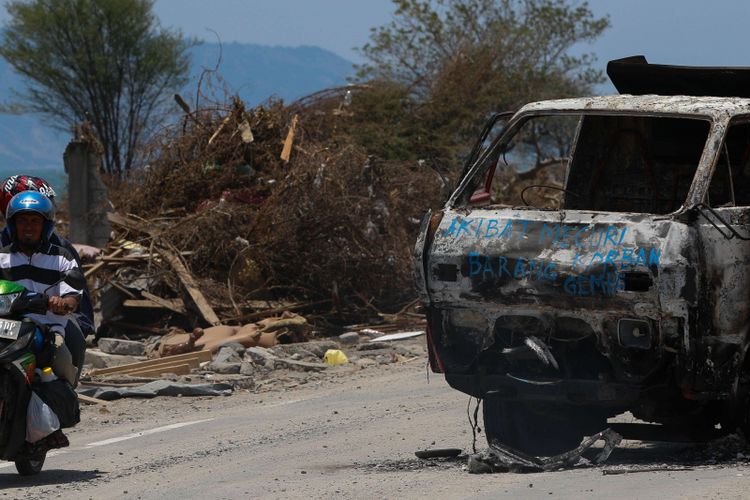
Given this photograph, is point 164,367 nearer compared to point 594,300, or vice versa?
point 594,300

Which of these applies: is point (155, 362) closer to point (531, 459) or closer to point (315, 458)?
point (315, 458)

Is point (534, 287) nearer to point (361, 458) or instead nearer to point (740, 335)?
point (740, 335)

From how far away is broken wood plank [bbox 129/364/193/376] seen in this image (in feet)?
45.9

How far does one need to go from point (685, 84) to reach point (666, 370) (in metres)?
2.71

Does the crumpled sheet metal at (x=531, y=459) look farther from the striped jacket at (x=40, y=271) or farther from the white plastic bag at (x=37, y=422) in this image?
the striped jacket at (x=40, y=271)

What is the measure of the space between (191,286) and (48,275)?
29.8 ft

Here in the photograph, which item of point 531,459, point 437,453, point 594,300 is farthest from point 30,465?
point 594,300

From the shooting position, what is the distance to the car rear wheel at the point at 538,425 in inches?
331

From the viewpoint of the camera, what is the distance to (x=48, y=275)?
27.9ft

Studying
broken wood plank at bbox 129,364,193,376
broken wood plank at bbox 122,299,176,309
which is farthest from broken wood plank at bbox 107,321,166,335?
broken wood plank at bbox 129,364,193,376

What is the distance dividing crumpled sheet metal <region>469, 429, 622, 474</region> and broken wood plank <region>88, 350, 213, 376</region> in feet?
21.9

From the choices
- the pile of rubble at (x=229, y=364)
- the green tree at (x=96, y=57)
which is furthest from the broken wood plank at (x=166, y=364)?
the green tree at (x=96, y=57)

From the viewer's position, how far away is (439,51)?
46125 millimetres

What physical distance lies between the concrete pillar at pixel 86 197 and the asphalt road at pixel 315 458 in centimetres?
913
